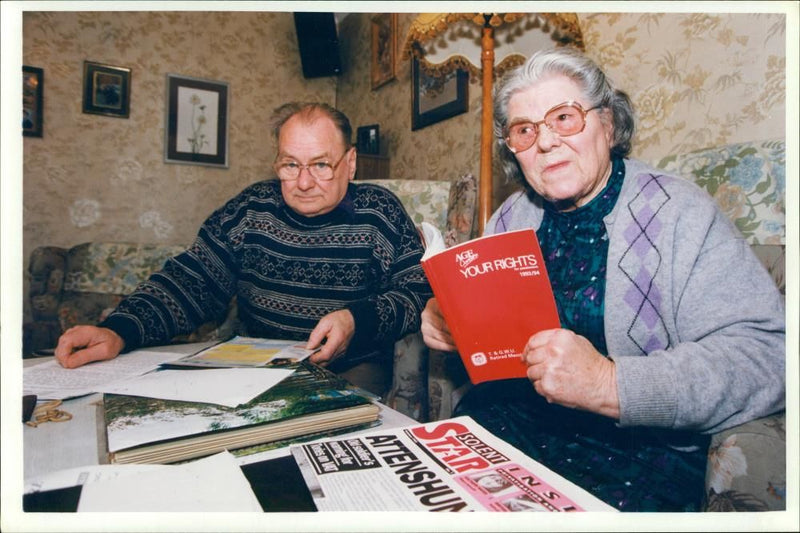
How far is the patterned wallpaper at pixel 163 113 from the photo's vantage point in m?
2.51

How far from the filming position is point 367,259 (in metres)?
1.32

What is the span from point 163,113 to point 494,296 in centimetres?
298

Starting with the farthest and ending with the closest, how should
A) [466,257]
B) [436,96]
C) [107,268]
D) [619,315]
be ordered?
[436,96] → [107,268] → [619,315] → [466,257]

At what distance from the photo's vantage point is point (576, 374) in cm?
64

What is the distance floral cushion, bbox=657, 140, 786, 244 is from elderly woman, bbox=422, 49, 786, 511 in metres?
0.21

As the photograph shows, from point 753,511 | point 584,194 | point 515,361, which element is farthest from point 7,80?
point 753,511

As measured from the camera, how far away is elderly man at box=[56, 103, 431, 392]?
125 centimetres

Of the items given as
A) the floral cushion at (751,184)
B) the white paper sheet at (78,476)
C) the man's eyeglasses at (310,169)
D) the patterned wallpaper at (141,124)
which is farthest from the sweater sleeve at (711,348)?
the patterned wallpaper at (141,124)

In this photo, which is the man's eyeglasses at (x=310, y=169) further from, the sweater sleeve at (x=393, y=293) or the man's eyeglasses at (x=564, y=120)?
the man's eyeglasses at (x=564, y=120)

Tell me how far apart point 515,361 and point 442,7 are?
522 millimetres

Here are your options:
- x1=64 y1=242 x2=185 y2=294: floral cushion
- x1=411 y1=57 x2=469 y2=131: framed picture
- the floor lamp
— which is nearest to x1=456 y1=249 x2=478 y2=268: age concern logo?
the floor lamp

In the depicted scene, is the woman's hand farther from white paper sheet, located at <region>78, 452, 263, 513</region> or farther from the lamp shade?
the lamp shade

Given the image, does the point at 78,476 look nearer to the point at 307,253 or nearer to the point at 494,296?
the point at 494,296

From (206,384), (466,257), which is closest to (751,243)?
(466,257)
